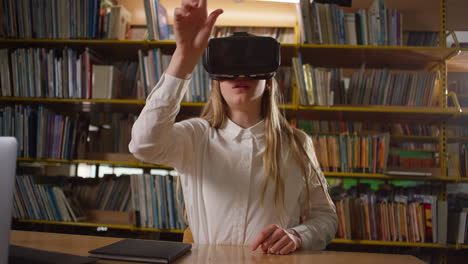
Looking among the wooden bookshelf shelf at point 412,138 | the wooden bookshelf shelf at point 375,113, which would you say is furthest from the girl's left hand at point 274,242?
the wooden bookshelf shelf at point 412,138

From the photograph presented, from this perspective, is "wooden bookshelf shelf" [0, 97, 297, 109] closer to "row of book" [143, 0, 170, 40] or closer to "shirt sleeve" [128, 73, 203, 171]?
"row of book" [143, 0, 170, 40]

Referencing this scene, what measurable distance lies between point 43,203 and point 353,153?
2.05 metres

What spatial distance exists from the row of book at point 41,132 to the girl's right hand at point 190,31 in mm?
1738

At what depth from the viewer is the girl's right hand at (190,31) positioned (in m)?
0.82

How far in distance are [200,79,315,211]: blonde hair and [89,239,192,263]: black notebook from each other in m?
0.40

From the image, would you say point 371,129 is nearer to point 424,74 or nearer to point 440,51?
point 424,74

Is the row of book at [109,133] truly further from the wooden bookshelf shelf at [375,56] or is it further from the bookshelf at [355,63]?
the wooden bookshelf shelf at [375,56]

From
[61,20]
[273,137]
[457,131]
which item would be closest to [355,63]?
[457,131]

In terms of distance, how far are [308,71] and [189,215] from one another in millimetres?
1393

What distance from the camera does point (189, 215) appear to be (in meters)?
1.15

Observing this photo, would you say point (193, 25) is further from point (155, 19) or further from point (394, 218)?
point (394, 218)

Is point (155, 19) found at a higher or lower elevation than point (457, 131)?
higher

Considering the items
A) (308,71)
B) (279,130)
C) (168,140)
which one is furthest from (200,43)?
(308,71)

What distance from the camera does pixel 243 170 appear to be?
113 centimetres
